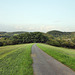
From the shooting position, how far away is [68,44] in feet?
233

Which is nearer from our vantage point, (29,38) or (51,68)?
(51,68)

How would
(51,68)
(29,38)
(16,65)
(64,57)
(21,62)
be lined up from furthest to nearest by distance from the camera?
(29,38) → (64,57) → (21,62) → (16,65) → (51,68)

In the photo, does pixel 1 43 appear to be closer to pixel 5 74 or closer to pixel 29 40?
pixel 29 40

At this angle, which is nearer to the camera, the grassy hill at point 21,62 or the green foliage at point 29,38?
the grassy hill at point 21,62

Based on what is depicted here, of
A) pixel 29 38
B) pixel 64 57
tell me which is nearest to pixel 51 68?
pixel 64 57

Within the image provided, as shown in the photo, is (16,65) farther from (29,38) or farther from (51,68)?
(29,38)

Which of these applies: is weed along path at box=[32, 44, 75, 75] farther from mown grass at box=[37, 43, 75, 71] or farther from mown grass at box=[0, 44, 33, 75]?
mown grass at box=[37, 43, 75, 71]

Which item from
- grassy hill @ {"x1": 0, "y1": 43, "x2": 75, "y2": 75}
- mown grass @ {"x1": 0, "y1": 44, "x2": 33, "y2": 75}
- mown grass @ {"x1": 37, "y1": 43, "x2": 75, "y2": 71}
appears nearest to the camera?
mown grass @ {"x1": 0, "y1": 44, "x2": 33, "y2": 75}

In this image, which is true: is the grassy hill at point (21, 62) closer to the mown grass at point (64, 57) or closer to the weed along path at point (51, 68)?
the mown grass at point (64, 57)

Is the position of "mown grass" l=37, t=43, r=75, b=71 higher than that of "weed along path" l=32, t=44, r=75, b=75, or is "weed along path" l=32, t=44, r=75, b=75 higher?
"weed along path" l=32, t=44, r=75, b=75

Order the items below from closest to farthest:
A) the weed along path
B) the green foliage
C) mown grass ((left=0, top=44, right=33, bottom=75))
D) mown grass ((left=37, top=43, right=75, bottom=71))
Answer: the weed along path < mown grass ((left=0, top=44, right=33, bottom=75)) < mown grass ((left=37, top=43, right=75, bottom=71)) < the green foliage

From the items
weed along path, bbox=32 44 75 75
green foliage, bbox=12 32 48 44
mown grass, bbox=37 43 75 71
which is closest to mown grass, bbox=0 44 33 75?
weed along path, bbox=32 44 75 75

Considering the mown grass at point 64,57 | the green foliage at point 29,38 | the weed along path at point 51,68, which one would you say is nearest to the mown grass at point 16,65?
the weed along path at point 51,68

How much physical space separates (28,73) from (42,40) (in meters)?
81.5
